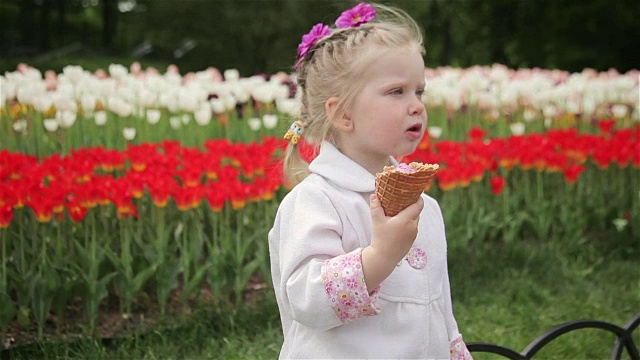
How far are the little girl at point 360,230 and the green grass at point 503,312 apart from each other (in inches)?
56.8

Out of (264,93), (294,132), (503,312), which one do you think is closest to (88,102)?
(264,93)

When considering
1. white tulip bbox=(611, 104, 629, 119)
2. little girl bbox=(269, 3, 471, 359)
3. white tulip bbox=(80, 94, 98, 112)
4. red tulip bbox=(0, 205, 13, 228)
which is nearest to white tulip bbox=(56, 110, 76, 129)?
white tulip bbox=(80, 94, 98, 112)

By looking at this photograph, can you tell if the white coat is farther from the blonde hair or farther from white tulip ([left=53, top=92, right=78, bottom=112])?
white tulip ([left=53, top=92, right=78, bottom=112])

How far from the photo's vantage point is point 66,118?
4.96 metres

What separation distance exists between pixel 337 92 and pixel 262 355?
5.29 feet

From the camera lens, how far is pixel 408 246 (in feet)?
6.08

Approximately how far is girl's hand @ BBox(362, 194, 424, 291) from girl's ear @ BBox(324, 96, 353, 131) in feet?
0.84

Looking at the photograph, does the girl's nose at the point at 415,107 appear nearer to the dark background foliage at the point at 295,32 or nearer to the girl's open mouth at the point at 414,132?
the girl's open mouth at the point at 414,132

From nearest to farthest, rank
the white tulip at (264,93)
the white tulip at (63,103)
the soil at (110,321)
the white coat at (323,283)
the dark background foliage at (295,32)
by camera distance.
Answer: the white coat at (323,283) < the soil at (110,321) < the white tulip at (63,103) < the white tulip at (264,93) < the dark background foliage at (295,32)

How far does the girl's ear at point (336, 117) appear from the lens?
2.07m

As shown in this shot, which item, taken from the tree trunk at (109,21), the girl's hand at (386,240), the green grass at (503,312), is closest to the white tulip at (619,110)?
the green grass at (503,312)

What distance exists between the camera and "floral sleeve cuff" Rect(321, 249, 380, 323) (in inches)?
73.2

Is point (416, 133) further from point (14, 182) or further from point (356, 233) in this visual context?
point (14, 182)

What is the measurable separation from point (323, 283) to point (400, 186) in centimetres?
25
